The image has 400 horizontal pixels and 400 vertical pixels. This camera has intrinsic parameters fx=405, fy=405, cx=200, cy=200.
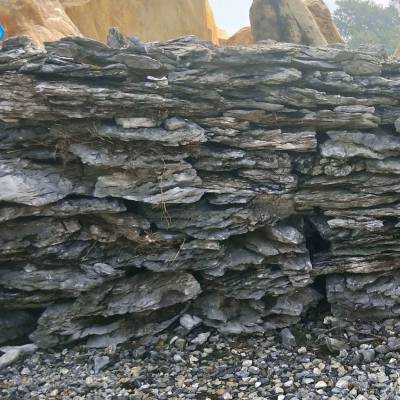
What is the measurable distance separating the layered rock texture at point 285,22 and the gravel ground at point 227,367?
12.6 metres

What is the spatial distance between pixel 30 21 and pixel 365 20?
156 feet

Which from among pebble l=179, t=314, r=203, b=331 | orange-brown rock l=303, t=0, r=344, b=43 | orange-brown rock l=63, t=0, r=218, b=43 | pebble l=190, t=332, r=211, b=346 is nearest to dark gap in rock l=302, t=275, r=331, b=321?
pebble l=190, t=332, r=211, b=346

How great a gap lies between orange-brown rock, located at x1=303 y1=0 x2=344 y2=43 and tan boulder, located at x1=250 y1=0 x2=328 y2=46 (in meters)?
3.25

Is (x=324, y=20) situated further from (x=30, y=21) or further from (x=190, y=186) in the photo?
(x=30, y=21)

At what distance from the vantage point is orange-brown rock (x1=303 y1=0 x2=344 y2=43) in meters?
22.1

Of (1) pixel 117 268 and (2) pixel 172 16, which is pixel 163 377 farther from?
(2) pixel 172 16

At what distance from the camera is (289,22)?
62.4ft

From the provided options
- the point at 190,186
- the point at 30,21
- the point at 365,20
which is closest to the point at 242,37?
the point at 30,21

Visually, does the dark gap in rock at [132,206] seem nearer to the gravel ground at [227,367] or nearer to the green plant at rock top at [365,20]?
the gravel ground at [227,367]

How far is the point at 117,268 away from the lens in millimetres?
14625

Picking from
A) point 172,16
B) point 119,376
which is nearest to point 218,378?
point 119,376

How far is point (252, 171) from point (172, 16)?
50.1 ft

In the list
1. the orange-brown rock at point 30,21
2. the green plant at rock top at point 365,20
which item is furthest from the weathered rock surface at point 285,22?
the green plant at rock top at point 365,20

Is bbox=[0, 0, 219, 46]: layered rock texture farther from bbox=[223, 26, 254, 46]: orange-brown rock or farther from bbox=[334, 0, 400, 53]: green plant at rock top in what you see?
bbox=[334, 0, 400, 53]: green plant at rock top
